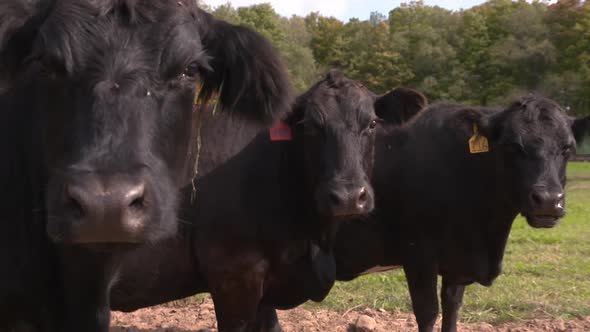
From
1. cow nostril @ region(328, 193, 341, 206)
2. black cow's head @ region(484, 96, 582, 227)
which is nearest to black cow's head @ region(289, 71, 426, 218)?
cow nostril @ region(328, 193, 341, 206)

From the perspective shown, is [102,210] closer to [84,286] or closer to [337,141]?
[84,286]

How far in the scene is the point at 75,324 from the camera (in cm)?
292

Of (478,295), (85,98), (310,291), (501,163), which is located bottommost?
(478,295)

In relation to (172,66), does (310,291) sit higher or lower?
lower

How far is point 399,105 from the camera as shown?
248 inches

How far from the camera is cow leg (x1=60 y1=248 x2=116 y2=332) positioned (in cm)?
285

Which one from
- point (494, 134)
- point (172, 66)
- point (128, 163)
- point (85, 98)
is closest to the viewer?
point (128, 163)

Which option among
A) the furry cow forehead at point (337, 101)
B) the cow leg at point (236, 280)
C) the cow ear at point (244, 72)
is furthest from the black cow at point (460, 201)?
the cow ear at point (244, 72)

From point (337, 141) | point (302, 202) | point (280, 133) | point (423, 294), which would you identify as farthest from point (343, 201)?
point (423, 294)

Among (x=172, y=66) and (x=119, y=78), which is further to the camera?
(x=172, y=66)

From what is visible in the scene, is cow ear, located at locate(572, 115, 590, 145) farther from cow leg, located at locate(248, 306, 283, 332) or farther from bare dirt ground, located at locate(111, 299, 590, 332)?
cow leg, located at locate(248, 306, 283, 332)

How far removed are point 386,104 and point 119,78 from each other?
424cm

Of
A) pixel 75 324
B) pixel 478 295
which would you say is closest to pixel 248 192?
pixel 75 324

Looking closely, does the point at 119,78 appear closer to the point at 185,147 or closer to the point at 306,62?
the point at 185,147
